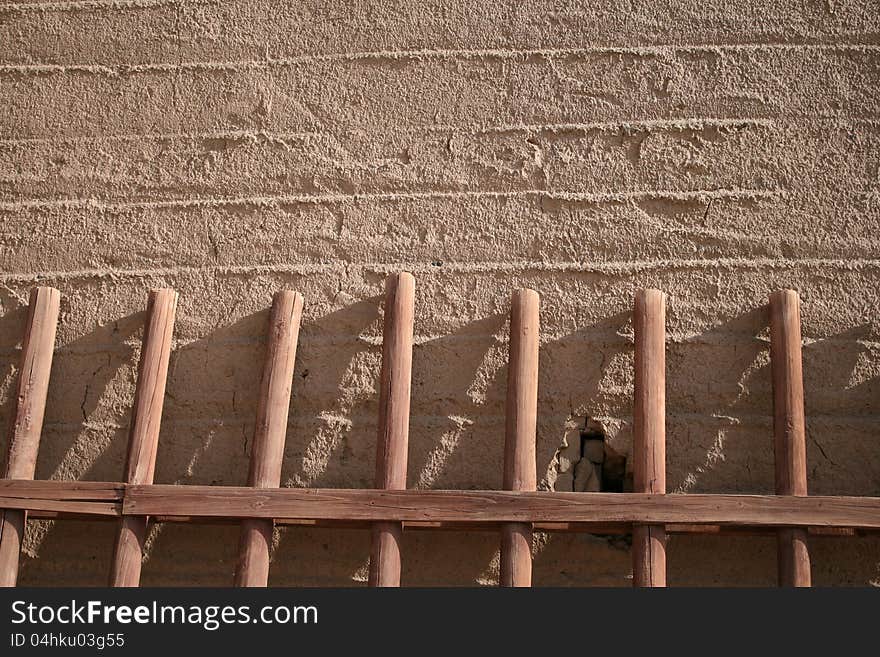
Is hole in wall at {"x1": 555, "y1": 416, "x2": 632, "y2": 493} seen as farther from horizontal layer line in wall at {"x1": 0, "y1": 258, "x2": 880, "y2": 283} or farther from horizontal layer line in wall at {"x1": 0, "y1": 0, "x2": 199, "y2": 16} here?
horizontal layer line in wall at {"x1": 0, "y1": 0, "x2": 199, "y2": 16}

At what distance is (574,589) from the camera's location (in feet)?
8.15

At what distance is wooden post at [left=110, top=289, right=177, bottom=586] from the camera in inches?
103

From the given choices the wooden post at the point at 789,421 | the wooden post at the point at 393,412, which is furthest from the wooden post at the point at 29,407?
the wooden post at the point at 789,421

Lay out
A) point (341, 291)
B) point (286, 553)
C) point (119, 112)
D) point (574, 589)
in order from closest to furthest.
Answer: point (574, 589) → point (286, 553) → point (341, 291) → point (119, 112)

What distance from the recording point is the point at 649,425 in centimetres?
262

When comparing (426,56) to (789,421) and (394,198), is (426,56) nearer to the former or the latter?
(394,198)

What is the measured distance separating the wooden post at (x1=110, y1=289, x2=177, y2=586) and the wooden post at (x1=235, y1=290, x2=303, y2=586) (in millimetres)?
293

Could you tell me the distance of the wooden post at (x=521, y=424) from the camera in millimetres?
2527

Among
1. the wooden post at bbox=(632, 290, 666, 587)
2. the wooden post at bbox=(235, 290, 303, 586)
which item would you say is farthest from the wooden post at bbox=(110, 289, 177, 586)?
the wooden post at bbox=(632, 290, 666, 587)

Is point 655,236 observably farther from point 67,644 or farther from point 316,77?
point 67,644

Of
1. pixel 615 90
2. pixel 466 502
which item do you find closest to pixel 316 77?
pixel 615 90

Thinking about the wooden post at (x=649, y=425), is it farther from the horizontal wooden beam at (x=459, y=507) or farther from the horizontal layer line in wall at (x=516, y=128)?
the horizontal layer line in wall at (x=516, y=128)

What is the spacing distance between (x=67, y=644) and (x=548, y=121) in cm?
203

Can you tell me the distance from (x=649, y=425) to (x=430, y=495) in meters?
0.62
